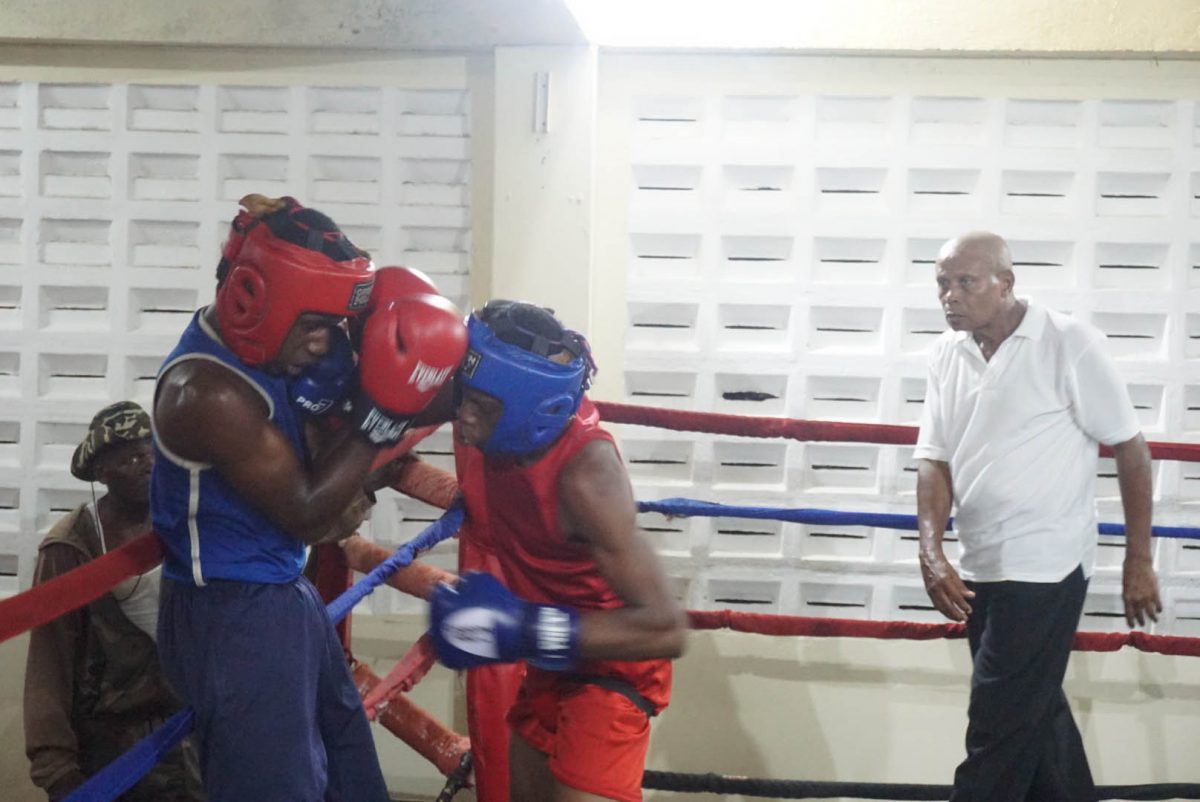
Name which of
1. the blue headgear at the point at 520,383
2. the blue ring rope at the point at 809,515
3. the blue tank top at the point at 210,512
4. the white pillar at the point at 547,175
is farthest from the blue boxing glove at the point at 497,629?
the white pillar at the point at 547,175

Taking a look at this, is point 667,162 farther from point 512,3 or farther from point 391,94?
point 391,94

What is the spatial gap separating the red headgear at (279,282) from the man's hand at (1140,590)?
202 centimetres

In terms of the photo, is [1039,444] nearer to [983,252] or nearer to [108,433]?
[983,252]

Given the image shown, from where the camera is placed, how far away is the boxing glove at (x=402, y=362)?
186cm

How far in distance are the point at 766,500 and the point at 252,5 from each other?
245 cm

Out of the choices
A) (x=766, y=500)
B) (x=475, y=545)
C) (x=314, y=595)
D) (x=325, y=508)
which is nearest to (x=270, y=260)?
(x=325, y=508)

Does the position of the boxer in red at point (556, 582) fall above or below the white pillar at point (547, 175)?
below

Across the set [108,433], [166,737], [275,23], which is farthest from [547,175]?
[166,737]

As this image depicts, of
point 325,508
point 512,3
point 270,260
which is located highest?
point 512,3

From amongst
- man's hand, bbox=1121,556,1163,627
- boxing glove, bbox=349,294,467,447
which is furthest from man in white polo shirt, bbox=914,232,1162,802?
boxing glove, bbox=349,294,467,447

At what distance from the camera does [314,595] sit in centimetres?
209

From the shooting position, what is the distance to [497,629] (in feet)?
5.60

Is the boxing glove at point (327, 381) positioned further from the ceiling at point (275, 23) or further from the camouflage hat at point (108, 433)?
the ceiling at point (275, 23)

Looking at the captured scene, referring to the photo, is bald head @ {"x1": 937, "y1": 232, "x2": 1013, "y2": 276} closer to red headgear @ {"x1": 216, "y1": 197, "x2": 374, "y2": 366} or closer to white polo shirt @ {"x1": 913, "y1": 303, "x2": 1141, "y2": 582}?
white polo shirt @ {"x1": 913, "y1": 303, "x2": 1141, "y2": 582}
